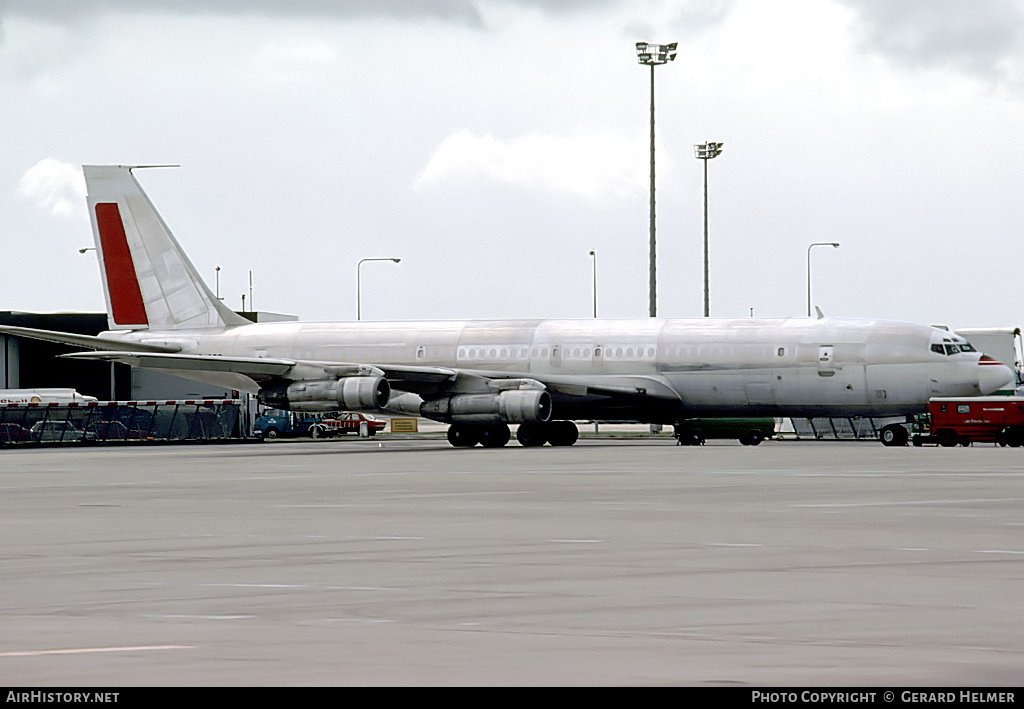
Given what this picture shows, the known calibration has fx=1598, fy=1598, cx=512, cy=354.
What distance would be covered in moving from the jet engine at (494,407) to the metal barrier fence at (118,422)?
21771 millimetres

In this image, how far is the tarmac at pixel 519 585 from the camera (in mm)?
9000

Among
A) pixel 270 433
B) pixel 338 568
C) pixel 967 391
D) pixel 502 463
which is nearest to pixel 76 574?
pixel 338 568

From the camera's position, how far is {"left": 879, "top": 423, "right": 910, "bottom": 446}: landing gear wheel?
171ft

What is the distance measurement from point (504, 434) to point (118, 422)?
24.7m

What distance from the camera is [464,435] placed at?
5334cm

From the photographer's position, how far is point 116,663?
29.9 feet

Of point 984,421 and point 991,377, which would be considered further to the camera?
point 984,421

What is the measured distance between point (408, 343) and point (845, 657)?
47336 millimetres

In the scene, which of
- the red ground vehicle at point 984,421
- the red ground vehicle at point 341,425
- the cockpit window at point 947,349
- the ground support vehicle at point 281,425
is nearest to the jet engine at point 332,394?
the cockpit window at point 947,349

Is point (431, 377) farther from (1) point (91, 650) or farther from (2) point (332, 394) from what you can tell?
(1) point (91, 650)

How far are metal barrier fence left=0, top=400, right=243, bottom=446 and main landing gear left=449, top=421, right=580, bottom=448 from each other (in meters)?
20.7

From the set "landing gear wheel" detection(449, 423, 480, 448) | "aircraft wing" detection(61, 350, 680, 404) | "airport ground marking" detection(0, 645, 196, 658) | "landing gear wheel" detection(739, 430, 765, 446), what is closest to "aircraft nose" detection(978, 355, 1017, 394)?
"aircraft wing" detection(61, 350, 680, 404)

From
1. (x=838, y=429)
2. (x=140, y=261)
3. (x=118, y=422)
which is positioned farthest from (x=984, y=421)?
(x=118, y=422)

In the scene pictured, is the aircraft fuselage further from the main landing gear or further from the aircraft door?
the main landing gear
